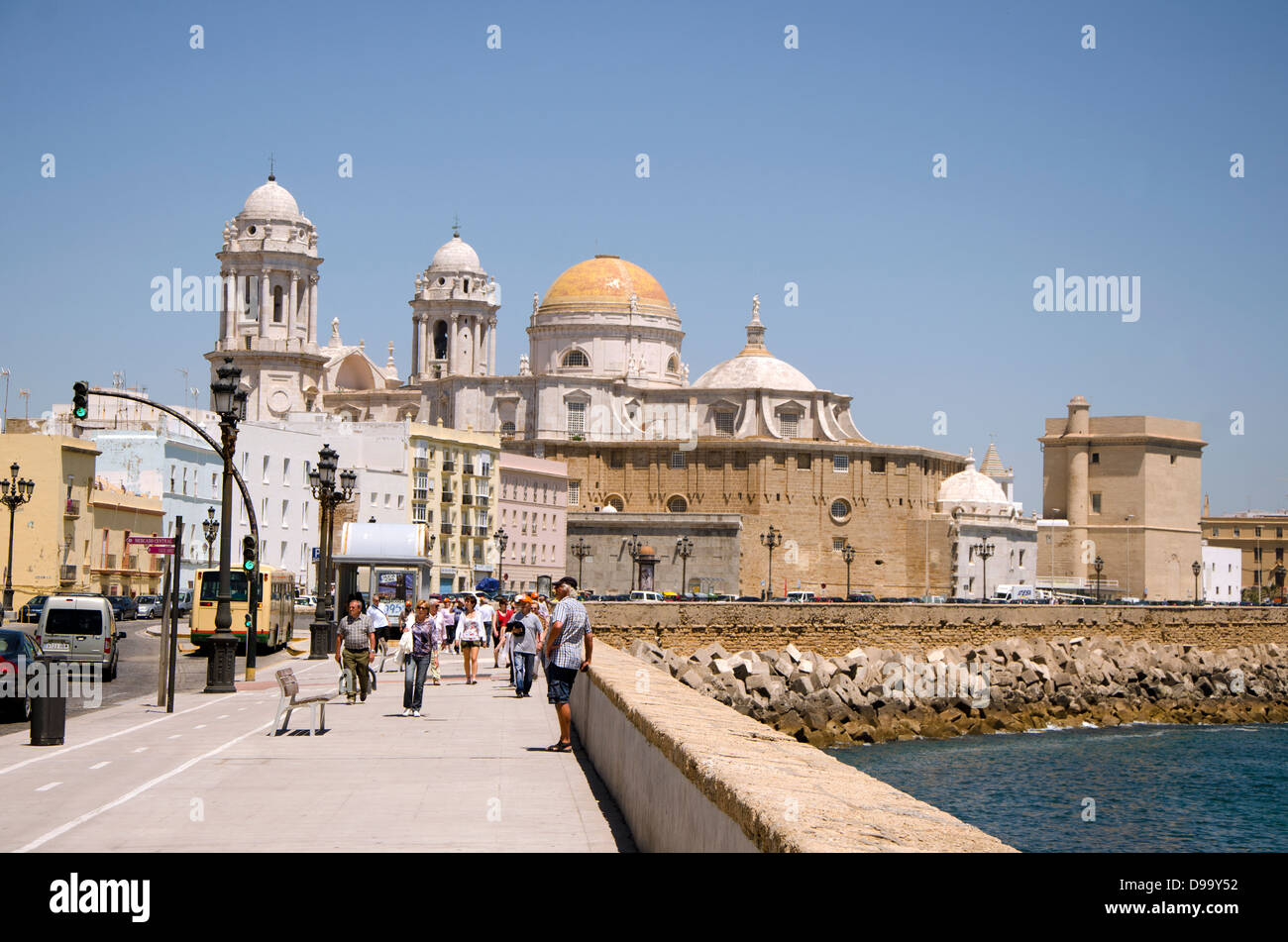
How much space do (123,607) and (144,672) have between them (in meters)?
27.7

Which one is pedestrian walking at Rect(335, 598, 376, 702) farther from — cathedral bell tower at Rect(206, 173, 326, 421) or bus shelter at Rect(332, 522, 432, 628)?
cathedral bell tower at Rect(206, 173, 326, 421)

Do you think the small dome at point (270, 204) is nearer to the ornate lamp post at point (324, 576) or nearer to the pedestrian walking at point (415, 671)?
the ornate lamp post at point (324, 576)

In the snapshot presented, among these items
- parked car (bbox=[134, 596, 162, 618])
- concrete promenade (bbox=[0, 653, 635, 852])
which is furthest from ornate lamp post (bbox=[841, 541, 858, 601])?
concrete promenade (bbox=[0, 653, 635, 852])

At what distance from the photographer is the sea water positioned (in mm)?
29000

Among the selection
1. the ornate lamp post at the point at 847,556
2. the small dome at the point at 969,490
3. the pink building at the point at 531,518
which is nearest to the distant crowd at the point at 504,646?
the pink building at the point at 531,518

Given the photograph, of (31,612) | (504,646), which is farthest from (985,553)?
(504,646)

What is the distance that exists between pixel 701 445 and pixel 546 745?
87930 mm

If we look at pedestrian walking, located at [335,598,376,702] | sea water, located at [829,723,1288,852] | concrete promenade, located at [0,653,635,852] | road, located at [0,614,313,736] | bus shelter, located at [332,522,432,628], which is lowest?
sea water, located at [829,723,1288,852]

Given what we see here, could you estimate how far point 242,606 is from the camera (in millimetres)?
37344

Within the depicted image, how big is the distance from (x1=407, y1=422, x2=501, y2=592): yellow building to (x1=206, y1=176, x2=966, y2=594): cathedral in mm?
13616

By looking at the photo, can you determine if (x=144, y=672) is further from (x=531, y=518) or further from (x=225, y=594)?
(x=531, y=518)

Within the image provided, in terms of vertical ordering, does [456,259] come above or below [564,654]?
above

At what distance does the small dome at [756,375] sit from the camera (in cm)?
10931
